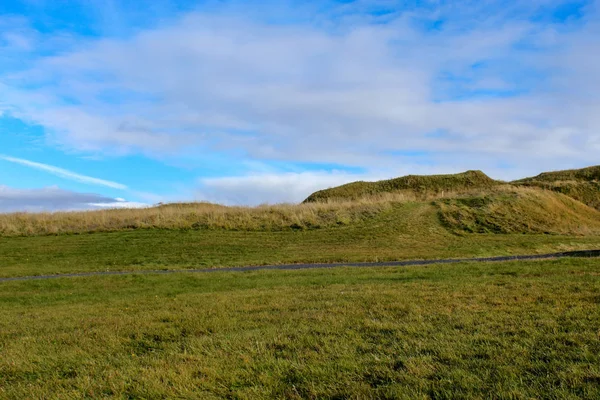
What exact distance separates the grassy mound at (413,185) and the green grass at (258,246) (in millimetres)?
30563

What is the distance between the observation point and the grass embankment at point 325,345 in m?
4.90

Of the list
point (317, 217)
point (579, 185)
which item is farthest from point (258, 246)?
point (579, 185)

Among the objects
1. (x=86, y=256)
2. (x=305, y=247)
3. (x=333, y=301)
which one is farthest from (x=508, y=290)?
(x=86, y=256)

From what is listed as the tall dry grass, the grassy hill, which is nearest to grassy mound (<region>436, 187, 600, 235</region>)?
the tall dry grass

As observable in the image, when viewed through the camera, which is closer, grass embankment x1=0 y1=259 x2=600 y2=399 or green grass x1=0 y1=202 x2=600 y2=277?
grass embankment x1=0 y1=259 x2=600 y2=399

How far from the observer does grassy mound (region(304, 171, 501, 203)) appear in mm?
67500

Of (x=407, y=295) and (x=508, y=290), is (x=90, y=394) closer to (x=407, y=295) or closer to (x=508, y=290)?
(x=407, y=295)

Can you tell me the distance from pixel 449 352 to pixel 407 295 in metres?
4.50

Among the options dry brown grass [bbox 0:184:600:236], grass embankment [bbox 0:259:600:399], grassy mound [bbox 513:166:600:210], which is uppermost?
grassy mound [bbox 513:166:600:210]

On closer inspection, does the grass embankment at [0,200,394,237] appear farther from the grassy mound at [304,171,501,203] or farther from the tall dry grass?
the grassy mound at [304,171,501,203]

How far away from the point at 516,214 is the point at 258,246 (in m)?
22.3

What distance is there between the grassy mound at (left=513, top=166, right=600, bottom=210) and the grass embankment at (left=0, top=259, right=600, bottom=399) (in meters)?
51.5

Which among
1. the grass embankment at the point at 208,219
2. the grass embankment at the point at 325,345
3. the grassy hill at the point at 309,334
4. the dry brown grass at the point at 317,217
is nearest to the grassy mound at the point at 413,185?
the dry brown grass at the point at 317,217

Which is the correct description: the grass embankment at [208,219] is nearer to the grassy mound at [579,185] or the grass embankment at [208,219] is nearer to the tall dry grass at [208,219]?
the tall dry grass at [208,219]
